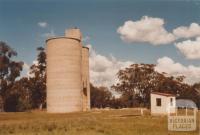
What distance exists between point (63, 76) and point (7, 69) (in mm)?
21617

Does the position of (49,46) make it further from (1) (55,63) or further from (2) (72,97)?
(2) (72,97)

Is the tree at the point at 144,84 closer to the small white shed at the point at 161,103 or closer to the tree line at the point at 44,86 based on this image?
the tree line at the point at 44,86

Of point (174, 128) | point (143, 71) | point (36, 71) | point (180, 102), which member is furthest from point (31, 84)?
point (174, 128)

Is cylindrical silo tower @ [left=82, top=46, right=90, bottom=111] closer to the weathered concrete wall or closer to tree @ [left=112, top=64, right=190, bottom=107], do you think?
the weathered concrete wall

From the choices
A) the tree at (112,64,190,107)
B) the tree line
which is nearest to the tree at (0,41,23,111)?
the tree line

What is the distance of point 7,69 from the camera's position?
7925 cm

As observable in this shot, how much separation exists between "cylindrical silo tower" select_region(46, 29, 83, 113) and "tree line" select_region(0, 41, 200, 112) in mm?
17851

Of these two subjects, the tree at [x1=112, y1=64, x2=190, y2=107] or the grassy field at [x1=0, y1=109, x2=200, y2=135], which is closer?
the grassy field at [x1=0, y1=109, x2=200, y2=135]

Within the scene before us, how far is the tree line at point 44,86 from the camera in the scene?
79.2 m

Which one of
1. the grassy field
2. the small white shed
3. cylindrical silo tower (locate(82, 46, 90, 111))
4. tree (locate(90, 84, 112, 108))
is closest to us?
the grassy field

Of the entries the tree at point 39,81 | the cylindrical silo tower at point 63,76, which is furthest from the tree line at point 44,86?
the cylindrical silo tower at point 63,76

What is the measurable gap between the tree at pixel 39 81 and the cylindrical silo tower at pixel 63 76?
1894 centimetres

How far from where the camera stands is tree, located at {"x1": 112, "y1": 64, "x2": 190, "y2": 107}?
90.6m

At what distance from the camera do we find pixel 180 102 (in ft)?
91.1
